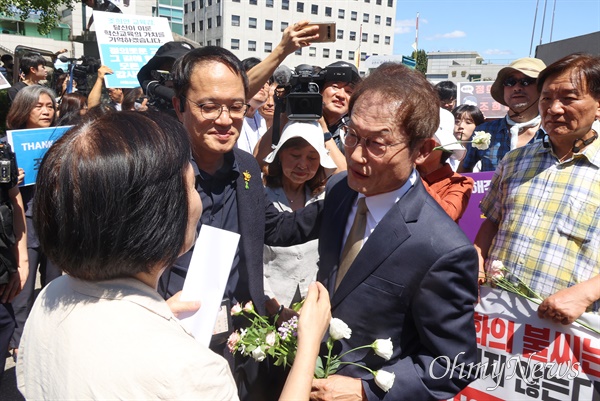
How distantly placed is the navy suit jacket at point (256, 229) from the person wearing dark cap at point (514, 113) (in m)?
2.70

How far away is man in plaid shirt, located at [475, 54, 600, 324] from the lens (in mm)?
2154

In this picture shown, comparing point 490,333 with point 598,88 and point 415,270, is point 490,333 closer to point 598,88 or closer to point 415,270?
point 415,270

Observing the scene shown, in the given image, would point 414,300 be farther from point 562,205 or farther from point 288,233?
point 562,205

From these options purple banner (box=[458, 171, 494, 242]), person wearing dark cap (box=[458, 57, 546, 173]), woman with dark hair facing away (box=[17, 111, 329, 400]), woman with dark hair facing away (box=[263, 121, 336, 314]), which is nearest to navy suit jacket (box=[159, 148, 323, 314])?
woman with dark hair facing away (box=[263, 121, 336, 314])

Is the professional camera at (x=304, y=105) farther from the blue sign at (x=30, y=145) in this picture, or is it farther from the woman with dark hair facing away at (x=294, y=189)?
the blue sign at (x=30, y=145)

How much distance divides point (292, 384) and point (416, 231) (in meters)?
0.68

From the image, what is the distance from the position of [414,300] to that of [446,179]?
1.62 meters

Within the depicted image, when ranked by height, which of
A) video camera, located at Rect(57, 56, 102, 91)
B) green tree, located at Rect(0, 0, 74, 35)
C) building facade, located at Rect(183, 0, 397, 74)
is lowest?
video camera, located at Rect(57, 56, 102, 91)

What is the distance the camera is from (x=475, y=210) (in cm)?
384

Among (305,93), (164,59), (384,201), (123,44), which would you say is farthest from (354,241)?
(123,44)

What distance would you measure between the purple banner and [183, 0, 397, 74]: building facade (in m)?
52.9

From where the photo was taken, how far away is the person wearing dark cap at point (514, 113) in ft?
13.0

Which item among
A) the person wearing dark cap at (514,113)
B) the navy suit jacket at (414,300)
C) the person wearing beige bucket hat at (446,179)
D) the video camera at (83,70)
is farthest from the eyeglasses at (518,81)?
the video camera at (83,70)

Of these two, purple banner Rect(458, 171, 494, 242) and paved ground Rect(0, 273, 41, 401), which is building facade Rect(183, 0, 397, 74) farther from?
paved ground Rect(0, 273, 41, 401)
